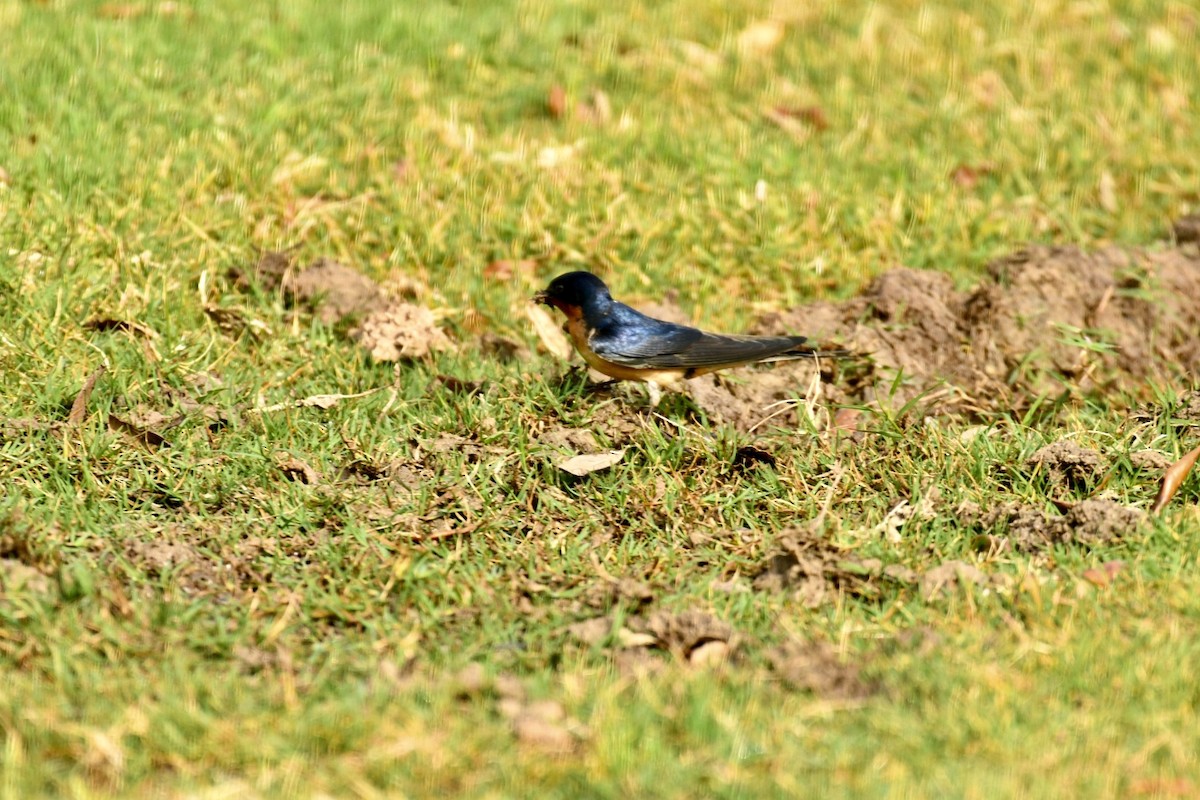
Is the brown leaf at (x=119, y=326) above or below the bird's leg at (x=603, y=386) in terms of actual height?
above

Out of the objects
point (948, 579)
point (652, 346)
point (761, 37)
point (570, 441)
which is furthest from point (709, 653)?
point (761, 37)

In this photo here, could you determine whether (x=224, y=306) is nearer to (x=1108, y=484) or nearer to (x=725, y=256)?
(x=725, y=256)

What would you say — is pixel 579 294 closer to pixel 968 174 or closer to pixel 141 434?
pixel 141 434

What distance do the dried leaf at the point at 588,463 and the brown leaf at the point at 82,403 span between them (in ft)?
5.58

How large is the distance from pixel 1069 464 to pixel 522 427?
1911 millimetres

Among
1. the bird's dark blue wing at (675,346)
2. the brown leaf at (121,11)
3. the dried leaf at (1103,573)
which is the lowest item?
the dried leaf at (1103,573)

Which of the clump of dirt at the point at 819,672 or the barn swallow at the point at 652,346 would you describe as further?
the barn swallow at the point at 652,346

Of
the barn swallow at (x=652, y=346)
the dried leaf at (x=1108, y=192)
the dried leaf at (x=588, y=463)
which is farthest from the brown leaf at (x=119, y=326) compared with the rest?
the dried leaf at (x=1108, y=192)

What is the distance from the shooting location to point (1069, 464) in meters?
5.19

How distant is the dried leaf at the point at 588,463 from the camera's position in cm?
519

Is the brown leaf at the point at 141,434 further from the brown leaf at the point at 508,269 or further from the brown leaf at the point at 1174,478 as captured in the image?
the brown leaf at the point at 1174,478

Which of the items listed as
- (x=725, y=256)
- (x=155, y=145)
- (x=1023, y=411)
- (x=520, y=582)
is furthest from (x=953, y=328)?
(x=155, y=145)

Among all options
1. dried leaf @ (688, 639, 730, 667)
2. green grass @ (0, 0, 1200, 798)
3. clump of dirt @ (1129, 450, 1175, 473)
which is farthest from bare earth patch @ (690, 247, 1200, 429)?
dried leaf @ (688, 639, 730, 667)

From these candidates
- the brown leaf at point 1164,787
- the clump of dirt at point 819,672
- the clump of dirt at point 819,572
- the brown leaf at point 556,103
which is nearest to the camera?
the brown leaf at point 1164,787
